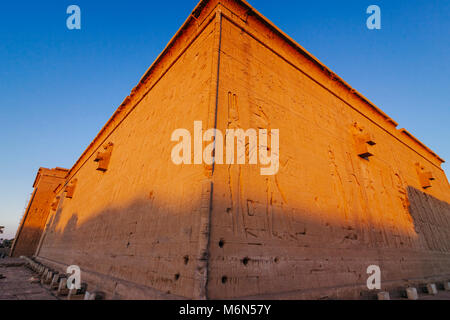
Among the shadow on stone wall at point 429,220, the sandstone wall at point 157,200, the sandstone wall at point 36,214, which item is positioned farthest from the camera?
the sandstone wall at point 36,214

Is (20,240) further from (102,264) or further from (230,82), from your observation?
(230,82)

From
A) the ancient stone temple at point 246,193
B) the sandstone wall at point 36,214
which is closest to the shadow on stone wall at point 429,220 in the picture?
the ancient stone temple at point 246,193

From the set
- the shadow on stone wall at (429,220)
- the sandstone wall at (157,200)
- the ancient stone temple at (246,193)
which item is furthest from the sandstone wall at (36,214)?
the shadow on stone wall at (429,220)

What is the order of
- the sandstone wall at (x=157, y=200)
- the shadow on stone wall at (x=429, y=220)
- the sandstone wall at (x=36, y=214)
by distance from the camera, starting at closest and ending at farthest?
the sandstone wall at (x=157, y=200) → the shadow on stone wall at (x=429, y=220) → the sandstone wall at (x=36, y=214)

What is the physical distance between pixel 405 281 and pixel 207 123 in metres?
5.45

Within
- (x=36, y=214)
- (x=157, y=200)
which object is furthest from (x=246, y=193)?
(x=36, y=214)

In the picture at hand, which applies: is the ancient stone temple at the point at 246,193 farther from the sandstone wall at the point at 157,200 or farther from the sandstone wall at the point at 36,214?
the sandstone wall at the point at 36,214

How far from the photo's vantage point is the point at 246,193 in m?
2.64

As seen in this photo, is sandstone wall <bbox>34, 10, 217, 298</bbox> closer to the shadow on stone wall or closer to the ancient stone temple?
the ancient stone temple

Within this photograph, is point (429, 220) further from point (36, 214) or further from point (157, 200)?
point (36, 214)

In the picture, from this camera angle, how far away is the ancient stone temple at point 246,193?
7.73ft

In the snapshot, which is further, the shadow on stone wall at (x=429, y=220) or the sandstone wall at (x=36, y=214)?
the sandstone wall at (x=36, y=214)
